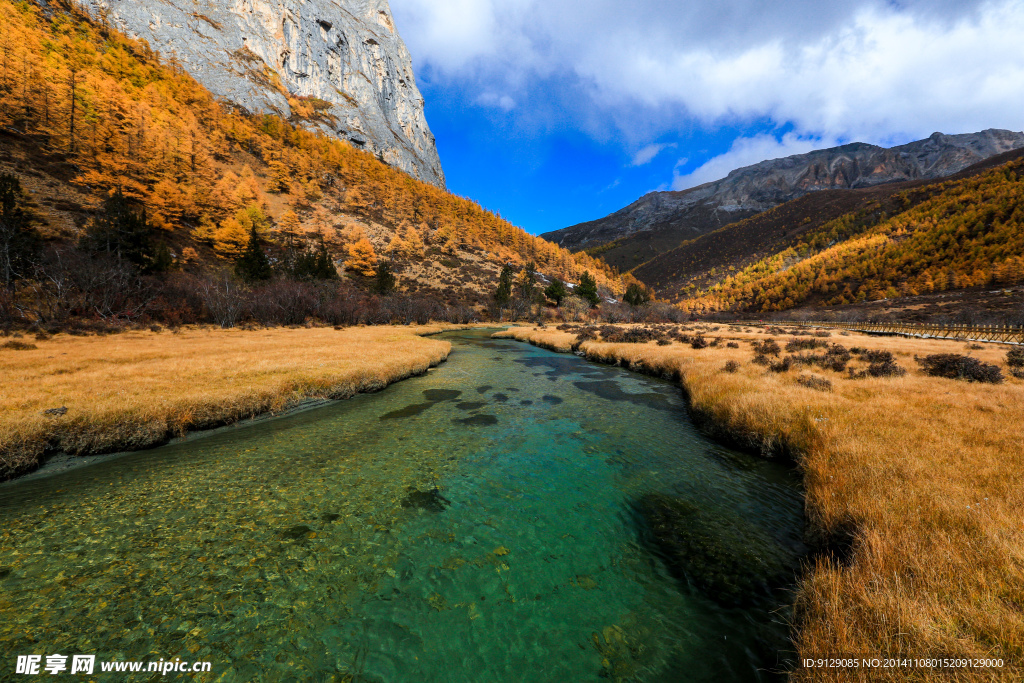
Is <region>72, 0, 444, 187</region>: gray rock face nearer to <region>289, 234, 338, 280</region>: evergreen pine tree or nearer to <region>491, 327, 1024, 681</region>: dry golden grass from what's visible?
<region>289, 234, 338, 280</region>: evergreen pine tree

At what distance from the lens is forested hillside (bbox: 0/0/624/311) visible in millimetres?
58844

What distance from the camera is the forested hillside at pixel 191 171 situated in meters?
58.8

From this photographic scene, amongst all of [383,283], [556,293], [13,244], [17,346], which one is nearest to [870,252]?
[556,293]

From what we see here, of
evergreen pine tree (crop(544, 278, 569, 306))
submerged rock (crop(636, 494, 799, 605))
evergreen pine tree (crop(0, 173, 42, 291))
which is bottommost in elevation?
submerged rock (crop(636, 494, 799, 605))

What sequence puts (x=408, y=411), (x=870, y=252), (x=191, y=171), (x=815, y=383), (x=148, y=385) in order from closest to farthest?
1. (x=148, y=385)
2. (x=815, y=383)
3. (x=408, y=411)
4. (x=191, y=171)
5. (x=870, y=252)

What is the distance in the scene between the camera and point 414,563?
21.2ft

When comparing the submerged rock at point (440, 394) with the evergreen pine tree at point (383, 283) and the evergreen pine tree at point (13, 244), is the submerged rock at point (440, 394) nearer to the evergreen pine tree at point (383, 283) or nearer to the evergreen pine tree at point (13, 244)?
the evergreen pine tree at point (13, 244)

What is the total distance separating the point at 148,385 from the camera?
1300 centimetres

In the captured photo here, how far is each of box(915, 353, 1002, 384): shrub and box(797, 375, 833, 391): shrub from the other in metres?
5.83

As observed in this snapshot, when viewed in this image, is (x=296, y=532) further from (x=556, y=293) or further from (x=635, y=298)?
(x=635, y=298)

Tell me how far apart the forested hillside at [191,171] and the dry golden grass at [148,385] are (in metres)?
43.6

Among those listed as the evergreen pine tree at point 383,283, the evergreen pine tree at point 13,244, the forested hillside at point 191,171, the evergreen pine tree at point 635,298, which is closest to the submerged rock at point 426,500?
the evergreen pine tree at point 13,244

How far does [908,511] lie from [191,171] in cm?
12085

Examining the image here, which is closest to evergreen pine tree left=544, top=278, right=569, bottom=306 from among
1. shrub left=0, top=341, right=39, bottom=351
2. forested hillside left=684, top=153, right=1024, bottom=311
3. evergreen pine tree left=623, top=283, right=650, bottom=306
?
evergreen pine tree left=623, top=283, right=650, bottom=306
